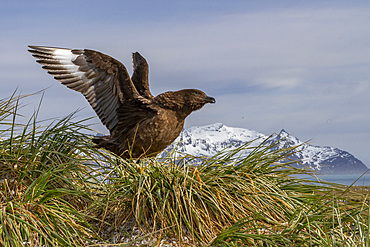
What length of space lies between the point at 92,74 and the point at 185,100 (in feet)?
3.84

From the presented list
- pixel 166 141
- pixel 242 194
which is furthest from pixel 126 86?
pixel 242 194

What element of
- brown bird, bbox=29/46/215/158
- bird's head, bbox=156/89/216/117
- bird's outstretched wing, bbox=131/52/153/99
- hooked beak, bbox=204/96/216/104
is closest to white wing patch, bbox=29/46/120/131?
brown bird, bbox=29/46/215/158

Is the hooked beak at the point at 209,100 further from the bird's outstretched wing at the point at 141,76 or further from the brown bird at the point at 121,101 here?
the bird's outstretched wing at the point at 141,76

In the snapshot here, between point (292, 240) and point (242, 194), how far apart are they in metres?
0.73

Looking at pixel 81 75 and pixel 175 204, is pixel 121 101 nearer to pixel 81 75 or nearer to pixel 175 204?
pixel 81 75

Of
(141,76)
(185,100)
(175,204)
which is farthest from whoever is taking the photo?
(141,76)

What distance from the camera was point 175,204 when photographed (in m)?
4.27

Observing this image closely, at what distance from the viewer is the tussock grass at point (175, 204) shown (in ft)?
13.2

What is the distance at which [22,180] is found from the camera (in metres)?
4.76

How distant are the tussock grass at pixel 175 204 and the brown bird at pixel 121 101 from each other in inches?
9.2

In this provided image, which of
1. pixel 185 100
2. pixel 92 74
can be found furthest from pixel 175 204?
pixel 92 74

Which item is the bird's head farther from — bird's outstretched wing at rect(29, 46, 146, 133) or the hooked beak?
bird's outstretched wing at rect(29, 46, 146, 133)

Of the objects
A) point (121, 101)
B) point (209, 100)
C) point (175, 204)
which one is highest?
point (121, 101)

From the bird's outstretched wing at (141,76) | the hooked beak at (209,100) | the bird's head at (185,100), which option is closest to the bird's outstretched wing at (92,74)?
the bird's head at (185,100)
